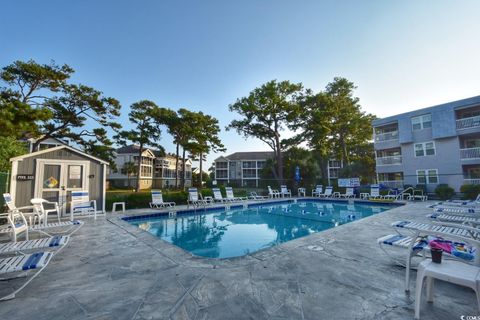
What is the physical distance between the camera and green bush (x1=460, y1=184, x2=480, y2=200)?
12715 mm

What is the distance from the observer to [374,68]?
1055 centimetres

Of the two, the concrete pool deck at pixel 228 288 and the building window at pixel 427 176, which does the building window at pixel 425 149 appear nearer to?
the building window at pixel 427 176

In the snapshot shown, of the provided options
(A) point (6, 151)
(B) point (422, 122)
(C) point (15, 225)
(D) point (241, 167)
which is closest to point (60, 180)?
(C) point (15, 225)

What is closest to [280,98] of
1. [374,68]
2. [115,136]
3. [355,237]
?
[374,68]

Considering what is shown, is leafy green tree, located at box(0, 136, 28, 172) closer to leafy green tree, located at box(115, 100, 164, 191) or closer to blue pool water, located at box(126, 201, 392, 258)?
blue pool water, located at box(126, 201, 392, 258)

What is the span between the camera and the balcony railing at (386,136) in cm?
1937

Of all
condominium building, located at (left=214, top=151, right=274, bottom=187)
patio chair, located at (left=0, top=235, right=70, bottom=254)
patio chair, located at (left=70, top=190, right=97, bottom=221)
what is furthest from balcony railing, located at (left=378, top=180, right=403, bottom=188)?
condominium building, located at (left=214, top=151, right=274, bottom=187)

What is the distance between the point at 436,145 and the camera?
16703mm

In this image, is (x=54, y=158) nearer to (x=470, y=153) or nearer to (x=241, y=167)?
(x=470, y=153)

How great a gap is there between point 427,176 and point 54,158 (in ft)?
80.0

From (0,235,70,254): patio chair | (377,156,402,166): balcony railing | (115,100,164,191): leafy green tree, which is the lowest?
(0,235,70,254): patio chair

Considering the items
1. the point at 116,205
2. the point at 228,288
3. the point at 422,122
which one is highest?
the point at 422,122

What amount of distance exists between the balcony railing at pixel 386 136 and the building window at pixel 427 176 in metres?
3.75

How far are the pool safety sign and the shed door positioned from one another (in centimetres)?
1867
